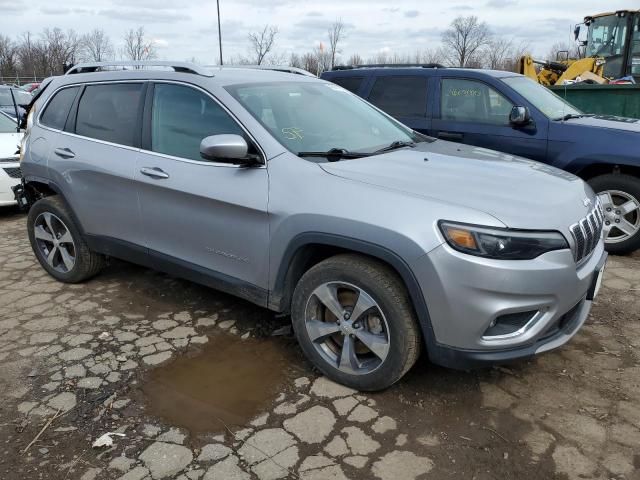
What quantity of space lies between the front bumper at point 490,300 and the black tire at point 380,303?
0.42 ft

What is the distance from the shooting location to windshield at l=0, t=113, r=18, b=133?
7.80 m

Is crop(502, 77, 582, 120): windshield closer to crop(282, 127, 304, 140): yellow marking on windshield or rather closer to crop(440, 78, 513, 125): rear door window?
crop(440, 78, 513, 125): rear door window

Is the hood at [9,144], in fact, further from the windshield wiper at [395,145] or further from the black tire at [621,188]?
the black tire at [621,188]

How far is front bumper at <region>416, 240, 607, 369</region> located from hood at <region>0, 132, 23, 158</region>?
6413 mm

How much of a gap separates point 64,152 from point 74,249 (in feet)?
2.65

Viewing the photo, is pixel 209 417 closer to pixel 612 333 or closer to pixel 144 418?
pixel 144 418

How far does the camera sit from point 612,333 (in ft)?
12.2

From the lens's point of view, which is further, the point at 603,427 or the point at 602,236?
the point at 602,236

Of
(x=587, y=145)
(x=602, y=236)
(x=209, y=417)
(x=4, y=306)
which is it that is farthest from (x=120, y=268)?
(x=587, y=145)

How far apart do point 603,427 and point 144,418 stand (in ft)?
7.69

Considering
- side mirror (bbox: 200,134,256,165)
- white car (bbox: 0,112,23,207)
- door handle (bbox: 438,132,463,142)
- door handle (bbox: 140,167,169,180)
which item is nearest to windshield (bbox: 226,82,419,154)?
side mirror (bbox: 200,134,256,165)

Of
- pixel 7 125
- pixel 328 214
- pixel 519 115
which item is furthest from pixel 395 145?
pixel 7 125

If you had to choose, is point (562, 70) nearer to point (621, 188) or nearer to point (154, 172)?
point (621, 188)

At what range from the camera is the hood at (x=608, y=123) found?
5328 millimetres
